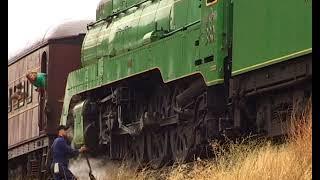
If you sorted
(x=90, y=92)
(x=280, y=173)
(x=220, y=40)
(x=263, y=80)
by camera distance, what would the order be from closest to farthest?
(x=280, y=173)
(x=263, y=80)
(x=220, y=40)
(x=90, y=92)

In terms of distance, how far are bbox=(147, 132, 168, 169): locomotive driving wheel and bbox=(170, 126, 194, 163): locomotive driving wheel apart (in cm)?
19

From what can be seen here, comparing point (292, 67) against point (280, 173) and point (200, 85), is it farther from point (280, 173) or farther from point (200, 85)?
point (200, 85)

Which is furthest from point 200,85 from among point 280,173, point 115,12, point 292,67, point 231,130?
point 115,12

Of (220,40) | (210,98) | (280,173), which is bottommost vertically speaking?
(280,173)

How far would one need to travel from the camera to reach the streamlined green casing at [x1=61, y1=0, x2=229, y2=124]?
28.3 ft

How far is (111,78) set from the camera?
11.0 m

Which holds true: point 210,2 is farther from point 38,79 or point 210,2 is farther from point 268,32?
point 38,79

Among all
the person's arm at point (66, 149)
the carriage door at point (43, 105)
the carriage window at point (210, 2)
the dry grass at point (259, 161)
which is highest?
the carriage window at point (210, 2)

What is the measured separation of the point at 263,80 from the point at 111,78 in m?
3.56

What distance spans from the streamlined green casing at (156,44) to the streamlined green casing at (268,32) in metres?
0.44

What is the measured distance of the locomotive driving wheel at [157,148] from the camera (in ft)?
32.3

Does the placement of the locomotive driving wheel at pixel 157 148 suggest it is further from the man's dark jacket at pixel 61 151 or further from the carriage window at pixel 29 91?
the carriage window at pixel 29 91

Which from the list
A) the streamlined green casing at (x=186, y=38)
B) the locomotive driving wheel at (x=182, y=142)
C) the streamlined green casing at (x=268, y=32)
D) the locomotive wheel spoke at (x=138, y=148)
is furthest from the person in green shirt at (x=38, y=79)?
the streamlined green casing at (x=268, y=32)

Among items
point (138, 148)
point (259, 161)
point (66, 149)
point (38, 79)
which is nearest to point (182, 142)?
point (138, 148)
